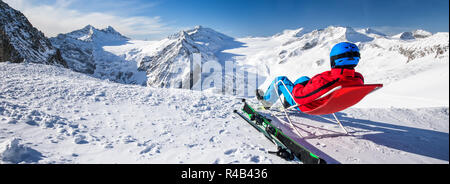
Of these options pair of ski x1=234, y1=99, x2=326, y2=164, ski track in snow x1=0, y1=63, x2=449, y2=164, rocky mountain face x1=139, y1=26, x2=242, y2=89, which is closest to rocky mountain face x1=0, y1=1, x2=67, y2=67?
ski track in snow x1=0, y1=63, x2=449, y2=164

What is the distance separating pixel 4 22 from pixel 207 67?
11706 cm

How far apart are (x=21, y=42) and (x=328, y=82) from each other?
99.9 metres

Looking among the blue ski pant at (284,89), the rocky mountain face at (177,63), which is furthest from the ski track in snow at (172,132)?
the rocky mountain face at (177,63)

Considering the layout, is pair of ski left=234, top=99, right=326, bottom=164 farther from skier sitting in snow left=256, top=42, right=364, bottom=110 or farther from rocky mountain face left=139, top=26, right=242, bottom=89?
rocky mountain face left=139, top=26, right=242, bottom=89

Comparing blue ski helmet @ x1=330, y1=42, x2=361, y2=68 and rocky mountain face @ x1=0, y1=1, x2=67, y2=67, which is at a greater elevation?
rocky mountain face @ x1=0, y1=1, x2=67, y2=67

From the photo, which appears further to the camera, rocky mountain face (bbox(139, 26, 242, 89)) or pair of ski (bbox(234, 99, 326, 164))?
rocky mountain face (bbox(139, 26, 242, 89))

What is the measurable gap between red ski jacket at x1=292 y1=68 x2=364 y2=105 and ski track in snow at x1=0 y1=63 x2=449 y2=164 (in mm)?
783

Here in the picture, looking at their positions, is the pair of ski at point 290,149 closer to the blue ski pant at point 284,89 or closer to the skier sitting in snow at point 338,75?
the skier sitting in snow at point 338,75

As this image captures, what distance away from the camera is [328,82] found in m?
2.81

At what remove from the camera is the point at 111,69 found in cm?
16650

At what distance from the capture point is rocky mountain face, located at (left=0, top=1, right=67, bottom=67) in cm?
6028

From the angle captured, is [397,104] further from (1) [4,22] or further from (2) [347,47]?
(1) [4,22]

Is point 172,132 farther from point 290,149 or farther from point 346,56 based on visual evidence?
point 346,56

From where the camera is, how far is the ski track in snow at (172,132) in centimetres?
257
